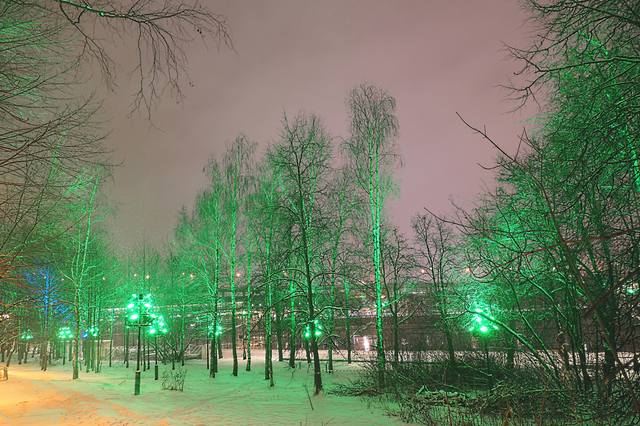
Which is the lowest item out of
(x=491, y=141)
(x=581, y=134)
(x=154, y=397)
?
(x=154, y=397)

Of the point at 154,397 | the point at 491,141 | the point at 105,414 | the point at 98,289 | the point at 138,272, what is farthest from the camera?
the point at 138,272

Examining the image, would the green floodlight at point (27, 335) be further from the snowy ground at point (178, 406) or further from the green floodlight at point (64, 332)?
the snowy ground at point (178, 406)

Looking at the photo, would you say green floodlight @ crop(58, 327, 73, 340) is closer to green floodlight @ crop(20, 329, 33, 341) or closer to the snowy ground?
green floodlight @ crop(20, 329, 33, 341)

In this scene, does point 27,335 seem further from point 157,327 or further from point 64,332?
point 157,327

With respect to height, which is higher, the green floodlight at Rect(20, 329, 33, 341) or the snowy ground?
the green floodlight at Rect(20, 329, 33, 341)

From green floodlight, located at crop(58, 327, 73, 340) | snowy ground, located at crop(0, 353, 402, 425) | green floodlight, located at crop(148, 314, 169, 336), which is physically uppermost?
green floodlight, located at crop(148, 314, 169, 336)

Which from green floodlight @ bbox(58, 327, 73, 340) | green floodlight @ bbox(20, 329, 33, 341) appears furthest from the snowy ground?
green floodlight @ bbox(58, 327, 73, 340)

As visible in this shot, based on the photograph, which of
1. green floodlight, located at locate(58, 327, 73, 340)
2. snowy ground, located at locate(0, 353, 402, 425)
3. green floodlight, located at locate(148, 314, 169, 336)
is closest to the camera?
snowy ground, located at locate(0, 353, 402, 425)

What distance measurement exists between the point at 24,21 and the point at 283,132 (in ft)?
46.3

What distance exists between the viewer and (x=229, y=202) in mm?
25094

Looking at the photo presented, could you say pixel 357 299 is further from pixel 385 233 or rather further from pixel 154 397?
pixel 154 397

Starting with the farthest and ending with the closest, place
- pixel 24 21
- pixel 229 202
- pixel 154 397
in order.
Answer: pixel 229 202
pixel 154 397
pixel 24 21

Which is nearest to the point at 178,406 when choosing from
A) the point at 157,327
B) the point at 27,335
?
the point at 157,327

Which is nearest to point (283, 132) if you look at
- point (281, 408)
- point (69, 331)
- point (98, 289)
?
point (281, 408)
